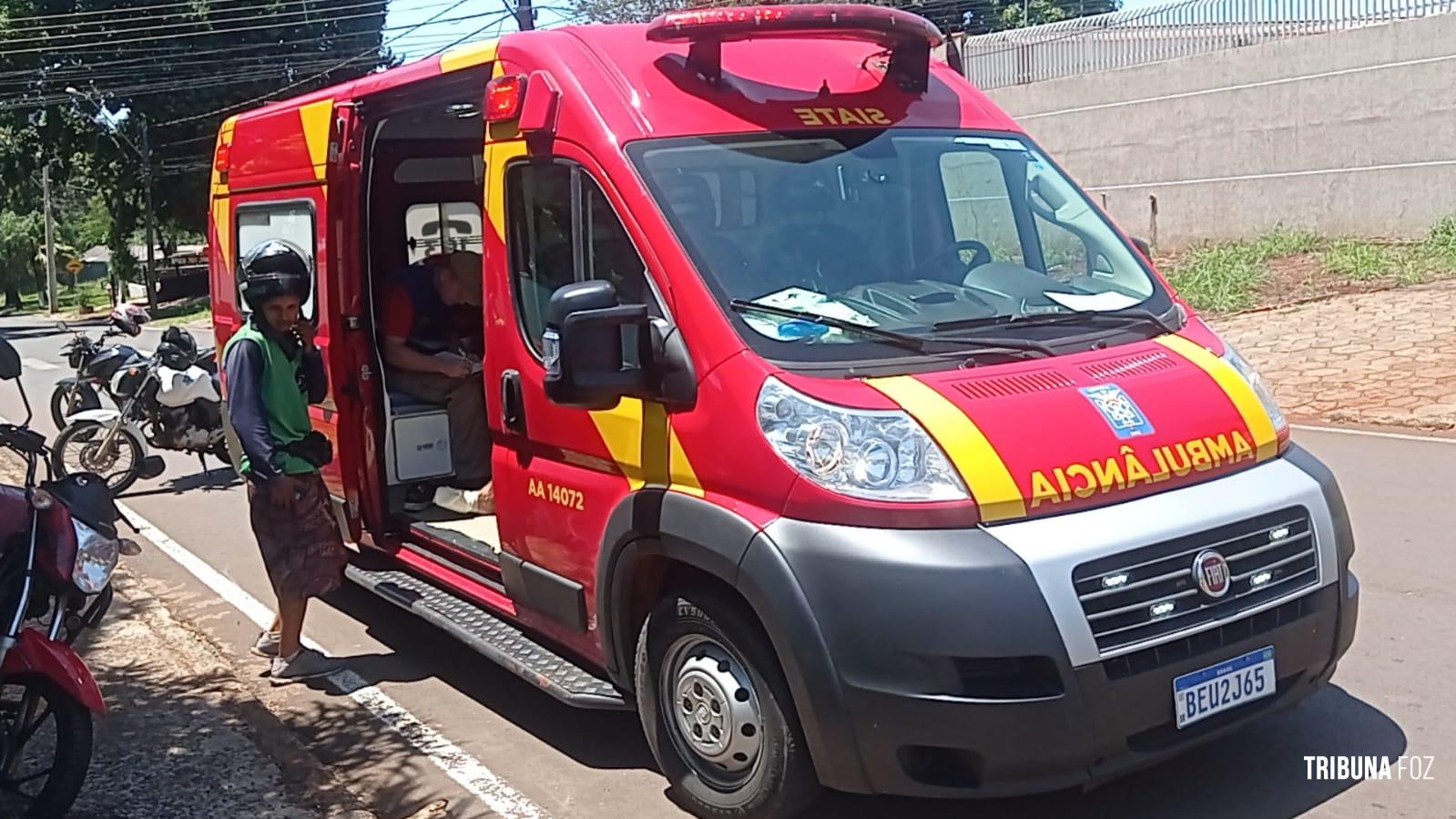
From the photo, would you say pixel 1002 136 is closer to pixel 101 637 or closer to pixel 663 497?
pixel 663 497

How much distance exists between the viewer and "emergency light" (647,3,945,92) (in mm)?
4414

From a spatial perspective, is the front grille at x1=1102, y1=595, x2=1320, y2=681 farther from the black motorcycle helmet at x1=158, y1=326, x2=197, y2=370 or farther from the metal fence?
the metal fence

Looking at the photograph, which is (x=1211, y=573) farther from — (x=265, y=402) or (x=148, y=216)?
(x=148, y=216)

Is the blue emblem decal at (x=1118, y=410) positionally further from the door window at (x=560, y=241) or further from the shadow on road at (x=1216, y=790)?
the door window at (x=560, y=241)

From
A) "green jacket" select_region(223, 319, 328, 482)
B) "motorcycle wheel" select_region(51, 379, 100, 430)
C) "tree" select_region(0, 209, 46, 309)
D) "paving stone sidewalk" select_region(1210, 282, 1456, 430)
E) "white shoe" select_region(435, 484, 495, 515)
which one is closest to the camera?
"green jacket" select_region(223, 319, 328, 482)

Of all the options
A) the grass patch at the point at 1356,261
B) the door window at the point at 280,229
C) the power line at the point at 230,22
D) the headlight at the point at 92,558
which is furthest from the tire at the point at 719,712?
the power line at the point at 230,22

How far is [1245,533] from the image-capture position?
3725 millimetres

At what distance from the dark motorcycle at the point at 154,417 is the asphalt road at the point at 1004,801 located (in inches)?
95.7

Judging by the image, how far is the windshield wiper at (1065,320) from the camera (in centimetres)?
413

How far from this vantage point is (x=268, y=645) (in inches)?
240

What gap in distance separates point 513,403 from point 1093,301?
2016 millimetres

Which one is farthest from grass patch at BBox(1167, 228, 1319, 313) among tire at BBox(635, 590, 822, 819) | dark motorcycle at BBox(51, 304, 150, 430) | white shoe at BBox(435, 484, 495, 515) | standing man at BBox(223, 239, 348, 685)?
tire at BBox(635, 590, 822, 819)

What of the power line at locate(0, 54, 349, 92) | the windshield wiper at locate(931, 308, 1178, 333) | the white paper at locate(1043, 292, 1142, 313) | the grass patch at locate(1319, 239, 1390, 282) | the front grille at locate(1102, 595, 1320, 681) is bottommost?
the front grille at locate(1102, 595, 1320, 681)

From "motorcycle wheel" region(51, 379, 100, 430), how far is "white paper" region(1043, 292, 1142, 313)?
9.33 metres
